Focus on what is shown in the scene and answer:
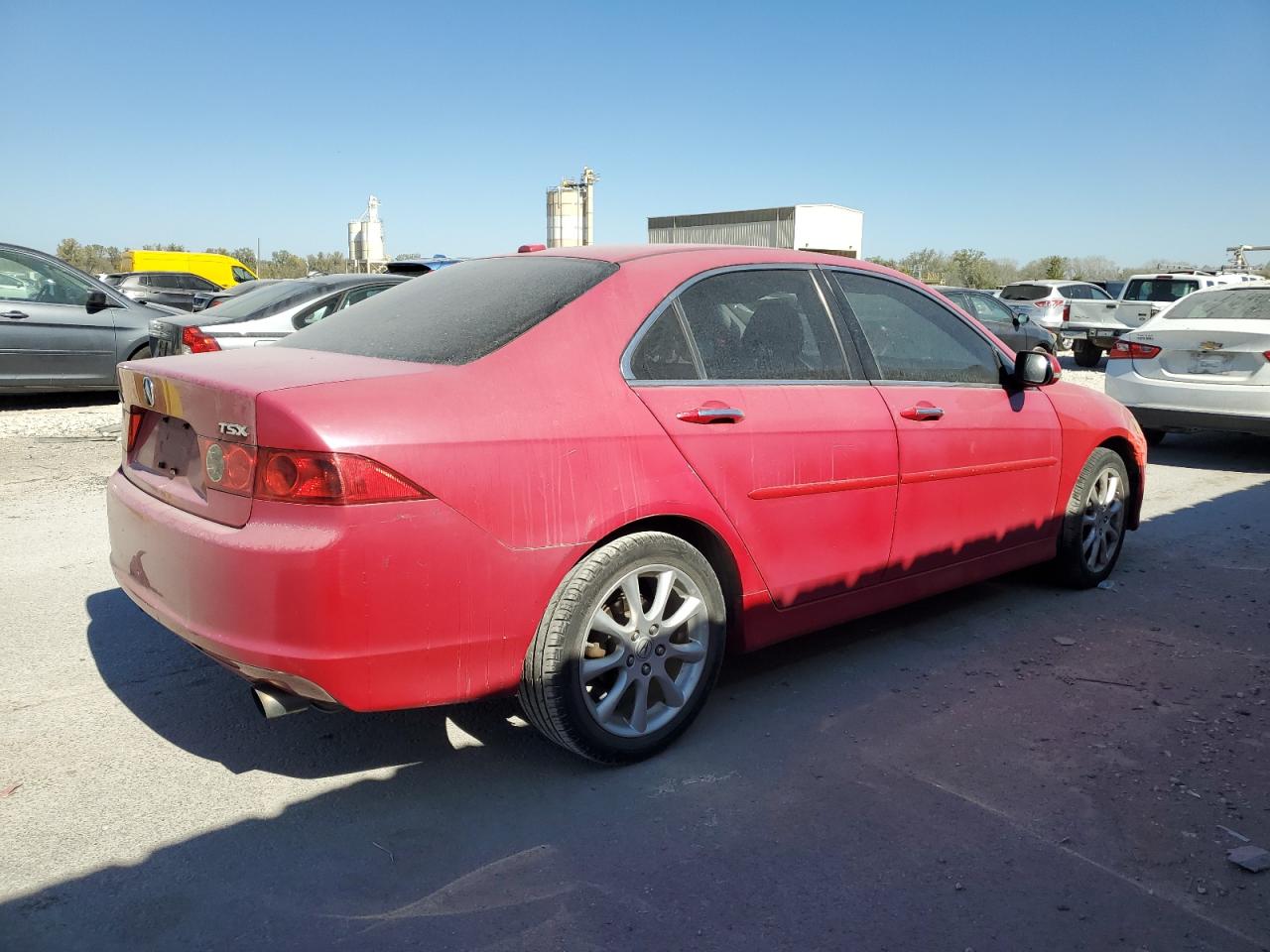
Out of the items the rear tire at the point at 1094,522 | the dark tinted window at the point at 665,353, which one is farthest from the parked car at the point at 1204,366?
the dark tinted window at the point at 665,353

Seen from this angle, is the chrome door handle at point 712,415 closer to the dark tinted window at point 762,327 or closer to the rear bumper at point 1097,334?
the dark tinted window at point 762,327

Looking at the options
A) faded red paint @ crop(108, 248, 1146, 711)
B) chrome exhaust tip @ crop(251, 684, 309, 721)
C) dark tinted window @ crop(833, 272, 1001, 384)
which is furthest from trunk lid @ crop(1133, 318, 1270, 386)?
chrome exhaust tip @ crop(251, 684, 309, 721)

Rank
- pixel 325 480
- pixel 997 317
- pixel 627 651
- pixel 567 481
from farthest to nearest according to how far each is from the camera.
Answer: pixel 997 317
pixel 627 651
pixel 567 481
pixel 325 480

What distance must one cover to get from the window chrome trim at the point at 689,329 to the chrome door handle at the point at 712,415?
0.32 feet

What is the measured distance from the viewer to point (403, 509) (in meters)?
2.68

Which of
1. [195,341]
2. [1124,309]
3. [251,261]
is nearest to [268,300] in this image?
[195,341]

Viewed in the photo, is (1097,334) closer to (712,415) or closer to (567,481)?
(712,415)

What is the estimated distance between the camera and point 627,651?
3.16 m

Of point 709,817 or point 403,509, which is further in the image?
point 709,817

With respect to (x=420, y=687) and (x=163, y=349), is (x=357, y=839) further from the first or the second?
(x=163, y=349)

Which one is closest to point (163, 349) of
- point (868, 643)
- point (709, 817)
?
point (868, 643)

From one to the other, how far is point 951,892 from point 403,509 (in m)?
1.69

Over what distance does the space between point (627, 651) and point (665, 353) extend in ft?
3.11

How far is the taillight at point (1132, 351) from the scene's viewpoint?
30.9ft
